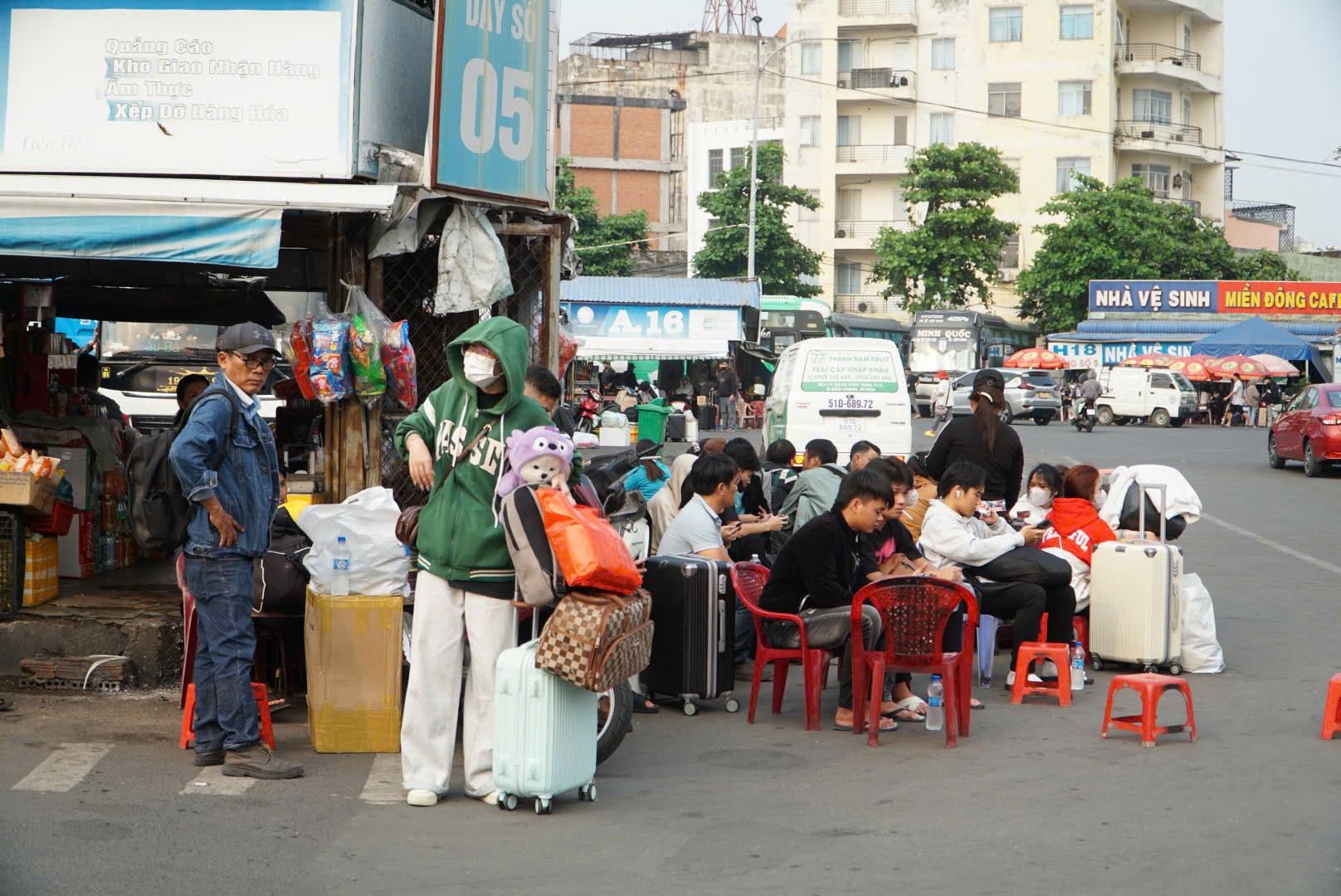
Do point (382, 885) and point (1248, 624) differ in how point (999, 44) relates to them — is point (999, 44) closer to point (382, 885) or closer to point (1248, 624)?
point (1248, 624)

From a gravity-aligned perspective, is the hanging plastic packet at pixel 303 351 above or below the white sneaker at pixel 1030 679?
above

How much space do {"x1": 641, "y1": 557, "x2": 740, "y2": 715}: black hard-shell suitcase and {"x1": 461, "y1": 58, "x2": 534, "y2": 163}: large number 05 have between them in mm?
2736

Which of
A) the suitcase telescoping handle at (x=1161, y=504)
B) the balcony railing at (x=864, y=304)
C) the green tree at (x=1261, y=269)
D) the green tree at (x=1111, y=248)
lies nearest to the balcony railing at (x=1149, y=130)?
the green tree at (x=1111, y=248)

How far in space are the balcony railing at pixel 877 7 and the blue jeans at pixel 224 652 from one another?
63927mm

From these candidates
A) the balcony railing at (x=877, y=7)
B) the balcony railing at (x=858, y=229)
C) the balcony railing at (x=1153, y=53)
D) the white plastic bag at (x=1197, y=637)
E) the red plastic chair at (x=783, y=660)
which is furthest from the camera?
the balcony railing at (x=858, y=229)

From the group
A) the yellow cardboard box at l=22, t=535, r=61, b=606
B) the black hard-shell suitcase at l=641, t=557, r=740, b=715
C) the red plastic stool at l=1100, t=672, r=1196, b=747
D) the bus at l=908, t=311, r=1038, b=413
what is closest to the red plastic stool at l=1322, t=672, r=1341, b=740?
the red plastic stool at l=1100, t=672, r=1196, b=747

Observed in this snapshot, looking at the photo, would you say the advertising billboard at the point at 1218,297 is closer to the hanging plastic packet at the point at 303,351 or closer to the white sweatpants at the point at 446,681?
the hanging plastic packet at the point at 303,351

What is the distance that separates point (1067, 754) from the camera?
7012 millimetres

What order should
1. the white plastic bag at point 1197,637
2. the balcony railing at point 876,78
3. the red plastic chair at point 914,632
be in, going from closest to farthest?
the red plastic chair at point 914,632
the white plastic bag at point 1197,637
the balcony railing at point 876,78

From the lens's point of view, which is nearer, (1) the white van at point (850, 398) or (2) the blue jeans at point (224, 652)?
(2) the blue jeans at point (224, 652)

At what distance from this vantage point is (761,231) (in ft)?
186

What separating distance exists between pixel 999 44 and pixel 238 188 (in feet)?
202

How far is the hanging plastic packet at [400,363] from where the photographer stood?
27.6 feet

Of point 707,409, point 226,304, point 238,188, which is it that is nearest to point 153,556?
point 226,304
